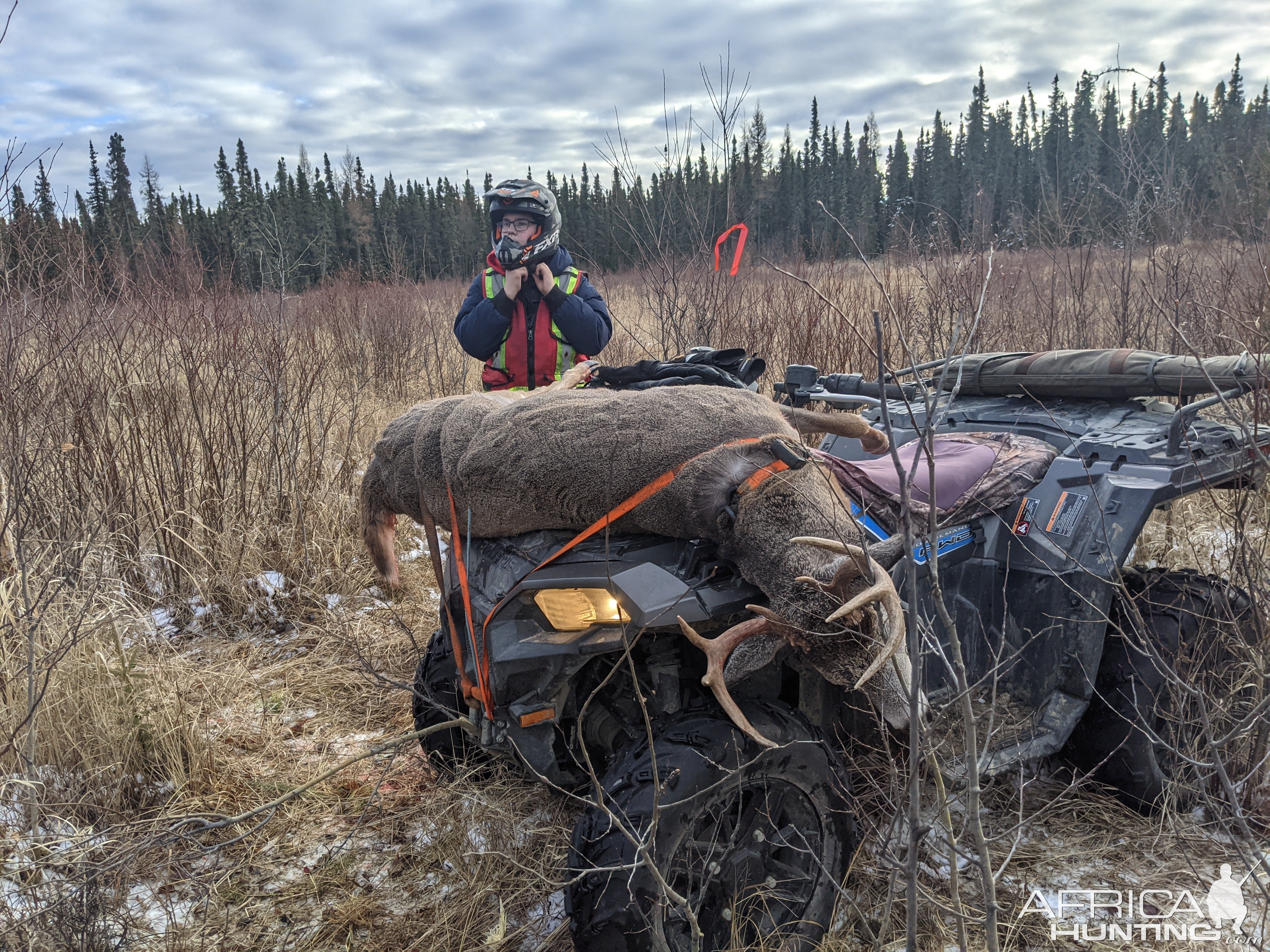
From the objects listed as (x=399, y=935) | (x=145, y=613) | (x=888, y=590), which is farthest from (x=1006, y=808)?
(x=145, y=613)

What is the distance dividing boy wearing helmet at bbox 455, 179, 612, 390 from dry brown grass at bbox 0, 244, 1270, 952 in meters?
1.53

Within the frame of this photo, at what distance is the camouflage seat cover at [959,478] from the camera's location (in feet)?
8.03

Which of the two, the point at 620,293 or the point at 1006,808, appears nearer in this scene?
the point at 1006,808

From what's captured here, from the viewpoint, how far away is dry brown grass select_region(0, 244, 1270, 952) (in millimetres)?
2389

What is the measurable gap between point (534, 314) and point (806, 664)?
9.30ft

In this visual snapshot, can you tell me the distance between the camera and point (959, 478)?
8.40 ft

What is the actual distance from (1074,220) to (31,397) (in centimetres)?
832

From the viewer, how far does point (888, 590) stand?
1.61 metres

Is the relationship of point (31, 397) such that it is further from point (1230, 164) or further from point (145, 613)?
point (1230, 164)

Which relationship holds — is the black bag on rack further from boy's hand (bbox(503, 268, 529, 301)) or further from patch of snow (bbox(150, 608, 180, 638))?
patch of snow (bbox(150, 608, 180, 638))

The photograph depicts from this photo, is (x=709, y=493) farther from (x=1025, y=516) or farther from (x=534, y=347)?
(x=534, y=347)

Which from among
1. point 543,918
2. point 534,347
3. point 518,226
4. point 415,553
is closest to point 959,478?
point 543,918

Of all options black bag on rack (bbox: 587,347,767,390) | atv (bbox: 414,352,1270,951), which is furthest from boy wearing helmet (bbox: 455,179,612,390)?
black bag on rack (bbox: 587,347,767,390)

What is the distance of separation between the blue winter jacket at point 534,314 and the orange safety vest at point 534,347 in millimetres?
25
